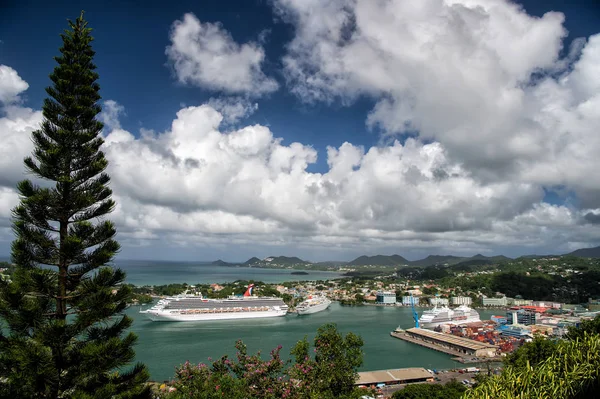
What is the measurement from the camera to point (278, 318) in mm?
36531

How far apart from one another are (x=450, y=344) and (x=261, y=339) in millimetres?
13295

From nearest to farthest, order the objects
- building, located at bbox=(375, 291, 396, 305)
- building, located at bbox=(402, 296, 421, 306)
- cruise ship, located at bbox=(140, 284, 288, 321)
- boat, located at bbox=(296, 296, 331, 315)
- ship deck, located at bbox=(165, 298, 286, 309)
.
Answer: cruise ship, located at bbox=(140, 284, 288, 321)
ship deck, located at bbox=(165, 298, 286, 309)
boat, located at bbox=(296, 296, 331, 315)
building, located at bbox=(402, 296, 421, 306)
building, located at bbox=(375, 291, 396, 305)

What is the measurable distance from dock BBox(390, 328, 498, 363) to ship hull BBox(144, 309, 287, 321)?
46.3 ft

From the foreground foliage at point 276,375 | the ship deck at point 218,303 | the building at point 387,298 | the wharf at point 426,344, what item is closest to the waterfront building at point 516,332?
the wharf at point 426,344

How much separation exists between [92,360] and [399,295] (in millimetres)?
53099

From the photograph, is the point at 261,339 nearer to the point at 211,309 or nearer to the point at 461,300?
the point at 211,309

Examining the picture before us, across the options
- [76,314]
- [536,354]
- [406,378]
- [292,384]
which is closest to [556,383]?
[292,384]

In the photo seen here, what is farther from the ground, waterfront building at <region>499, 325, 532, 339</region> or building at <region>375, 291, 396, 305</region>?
waterfront building at <region>499, 325, 532, 339</region>

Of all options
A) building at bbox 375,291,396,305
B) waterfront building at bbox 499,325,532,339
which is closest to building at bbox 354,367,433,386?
waterfront building at bbox 499,325,532,339

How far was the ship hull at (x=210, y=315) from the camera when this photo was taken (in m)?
31.9

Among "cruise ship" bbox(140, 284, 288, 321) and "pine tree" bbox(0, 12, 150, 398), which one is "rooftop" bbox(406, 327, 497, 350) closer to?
"cruise ship" bbox(140, 284, 288, 321)

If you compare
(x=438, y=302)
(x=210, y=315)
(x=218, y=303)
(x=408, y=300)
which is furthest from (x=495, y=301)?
(x=210, y=315)

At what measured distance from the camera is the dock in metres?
21.4

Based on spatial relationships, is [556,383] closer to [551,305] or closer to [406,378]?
[406,378]
